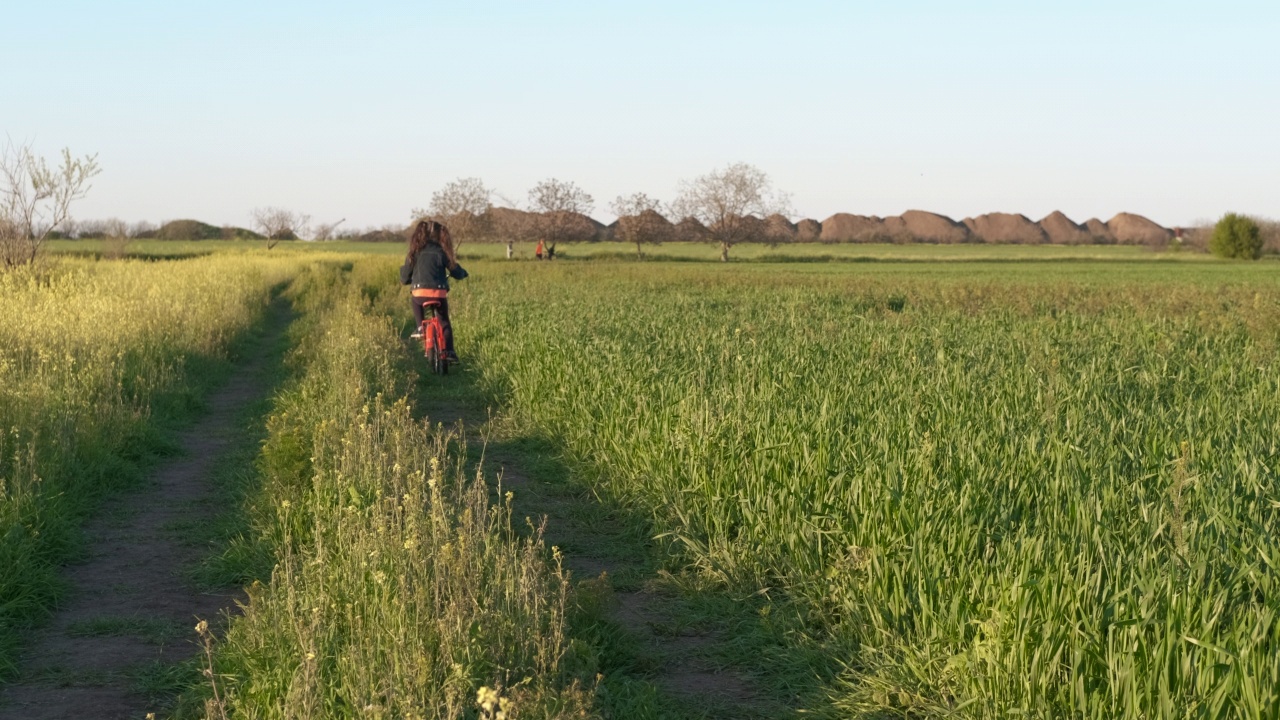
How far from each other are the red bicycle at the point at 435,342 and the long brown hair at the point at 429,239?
28.7 inches

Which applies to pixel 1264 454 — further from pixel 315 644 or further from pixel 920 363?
pixel 315 644

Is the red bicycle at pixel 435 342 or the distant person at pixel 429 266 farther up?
the distant person at pixel 429 266

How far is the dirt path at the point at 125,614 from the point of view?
15.3ft

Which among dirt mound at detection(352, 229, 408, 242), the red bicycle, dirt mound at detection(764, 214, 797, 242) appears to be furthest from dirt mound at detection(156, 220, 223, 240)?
the red bicycle

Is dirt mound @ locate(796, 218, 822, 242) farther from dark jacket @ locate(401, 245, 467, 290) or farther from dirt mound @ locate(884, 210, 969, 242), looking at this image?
dark jacket @ locate(401, 245, 467, 290)

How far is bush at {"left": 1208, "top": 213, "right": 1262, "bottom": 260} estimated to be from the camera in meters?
88.7

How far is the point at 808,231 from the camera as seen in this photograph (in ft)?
431

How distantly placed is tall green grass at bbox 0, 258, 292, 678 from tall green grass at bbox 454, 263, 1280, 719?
3.61m

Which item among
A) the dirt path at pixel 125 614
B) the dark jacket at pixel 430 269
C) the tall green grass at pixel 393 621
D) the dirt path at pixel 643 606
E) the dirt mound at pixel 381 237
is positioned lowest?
the dirt path at pixel 125 614

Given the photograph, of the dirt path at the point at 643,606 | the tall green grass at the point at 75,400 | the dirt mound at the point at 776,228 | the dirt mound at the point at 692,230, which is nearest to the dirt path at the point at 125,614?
the tall green grass at the point at 75,400

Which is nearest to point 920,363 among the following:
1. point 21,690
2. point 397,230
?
point 21,690

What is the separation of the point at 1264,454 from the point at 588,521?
4.14m

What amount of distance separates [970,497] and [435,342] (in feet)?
34.7

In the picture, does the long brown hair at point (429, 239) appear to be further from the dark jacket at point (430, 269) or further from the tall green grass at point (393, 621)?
the tall green grass at point (393, 621)
